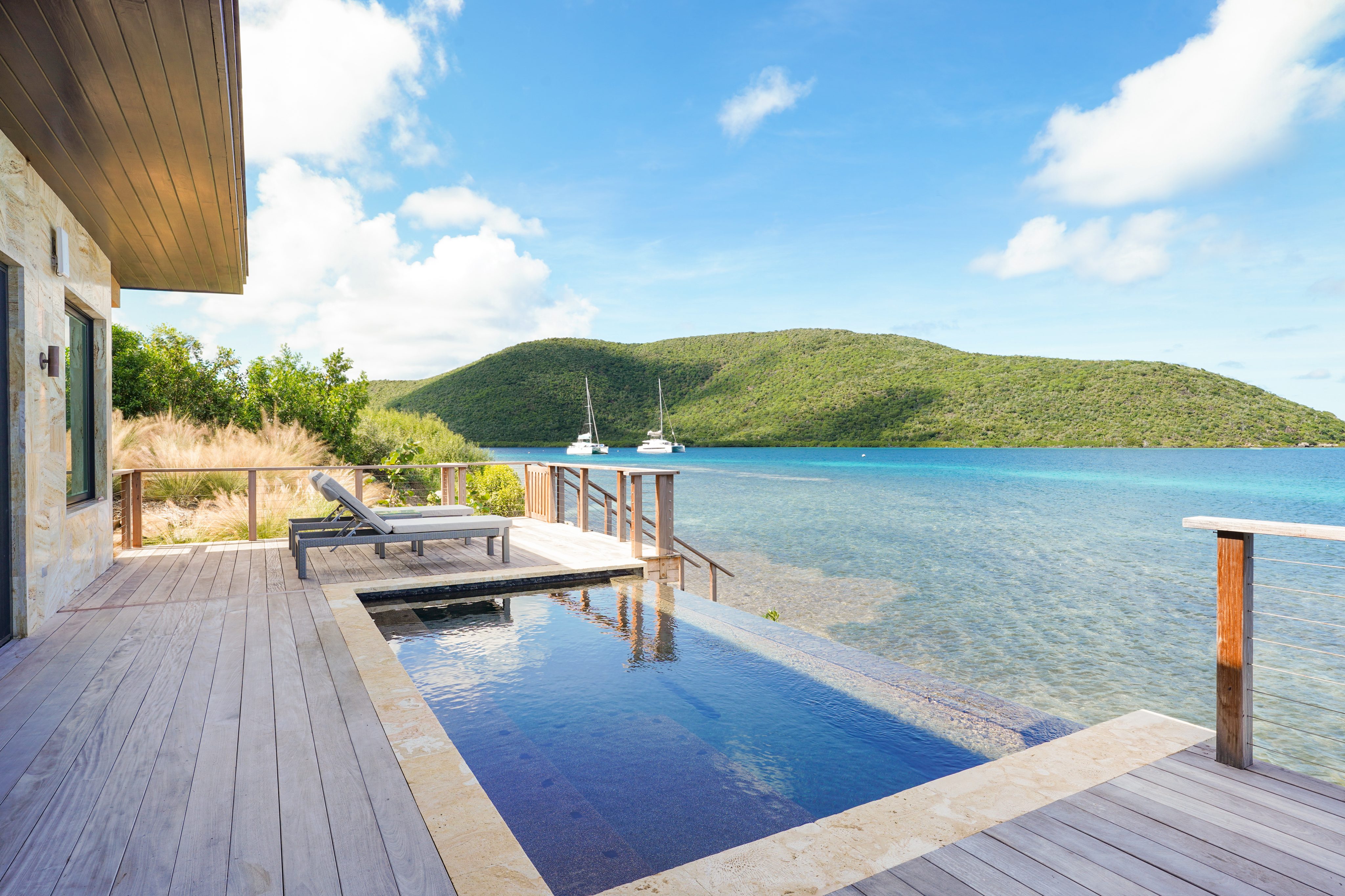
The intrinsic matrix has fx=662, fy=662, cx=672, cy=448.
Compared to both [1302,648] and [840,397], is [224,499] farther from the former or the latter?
[840,397]

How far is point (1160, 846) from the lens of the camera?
1.79 metres

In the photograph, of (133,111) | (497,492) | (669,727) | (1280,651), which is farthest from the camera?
(497,492)

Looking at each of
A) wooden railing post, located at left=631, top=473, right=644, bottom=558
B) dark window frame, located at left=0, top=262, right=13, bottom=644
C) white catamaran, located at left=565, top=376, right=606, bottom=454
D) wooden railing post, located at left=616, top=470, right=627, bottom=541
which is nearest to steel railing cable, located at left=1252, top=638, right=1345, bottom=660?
wooden railing post, located at left=631, top=473, right=644, bottom=558

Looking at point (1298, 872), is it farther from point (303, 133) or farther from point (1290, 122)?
point (1290, 122)

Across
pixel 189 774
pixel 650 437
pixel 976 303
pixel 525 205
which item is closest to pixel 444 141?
pixel 525 205

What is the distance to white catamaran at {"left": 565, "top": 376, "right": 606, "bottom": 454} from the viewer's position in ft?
143

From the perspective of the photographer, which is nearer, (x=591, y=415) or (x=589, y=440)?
(x=591, y=415)

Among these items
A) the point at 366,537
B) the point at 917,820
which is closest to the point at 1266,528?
the point at 917,820

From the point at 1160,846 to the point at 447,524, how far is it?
5101mm

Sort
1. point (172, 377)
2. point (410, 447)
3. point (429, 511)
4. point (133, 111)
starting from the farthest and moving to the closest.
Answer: point (410, 447) → point (172, 377) → point (429, 511) → point (133, 111)

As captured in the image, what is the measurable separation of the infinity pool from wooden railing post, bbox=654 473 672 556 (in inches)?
48.7

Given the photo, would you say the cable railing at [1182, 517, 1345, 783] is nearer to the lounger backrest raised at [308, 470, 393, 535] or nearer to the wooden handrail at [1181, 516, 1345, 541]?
the wooden handrail at [1181, 516, 1345, 541]

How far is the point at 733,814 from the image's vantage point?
240cm

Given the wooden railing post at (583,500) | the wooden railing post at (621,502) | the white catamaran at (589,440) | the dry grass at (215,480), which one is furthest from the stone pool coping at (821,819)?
the white catamaran at (589,440)
